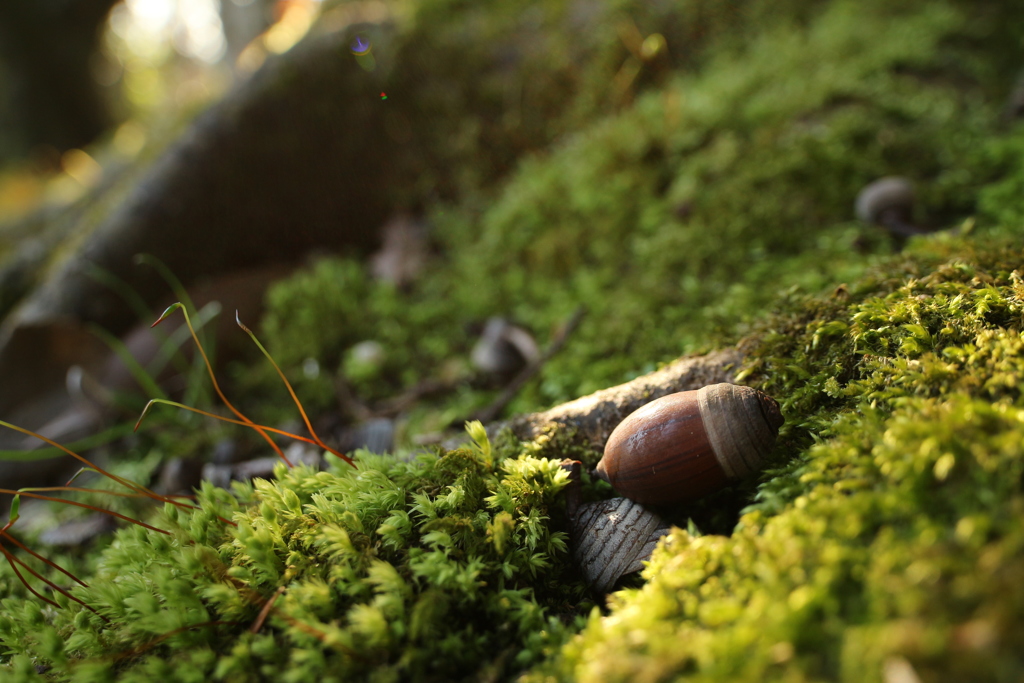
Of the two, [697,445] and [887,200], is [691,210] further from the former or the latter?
[697,445]

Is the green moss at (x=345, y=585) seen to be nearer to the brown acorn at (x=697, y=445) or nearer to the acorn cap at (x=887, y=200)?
the brown acorn at (x=697, y=445)

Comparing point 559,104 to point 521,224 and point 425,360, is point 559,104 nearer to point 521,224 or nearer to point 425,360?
point 521,224

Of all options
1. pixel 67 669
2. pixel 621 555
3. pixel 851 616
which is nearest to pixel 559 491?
pixel 621 555

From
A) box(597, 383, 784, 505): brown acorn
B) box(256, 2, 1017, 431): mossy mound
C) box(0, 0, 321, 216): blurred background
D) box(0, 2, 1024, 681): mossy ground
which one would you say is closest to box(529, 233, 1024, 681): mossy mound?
box(0, 2, 1024, 681): mossy ground

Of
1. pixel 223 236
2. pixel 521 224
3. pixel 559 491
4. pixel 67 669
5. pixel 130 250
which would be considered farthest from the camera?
pixel 223 236

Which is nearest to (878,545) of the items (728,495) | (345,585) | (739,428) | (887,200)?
(739,428)
